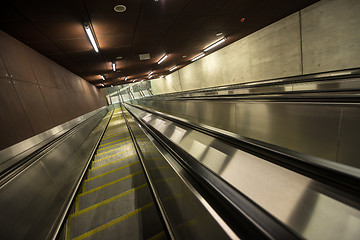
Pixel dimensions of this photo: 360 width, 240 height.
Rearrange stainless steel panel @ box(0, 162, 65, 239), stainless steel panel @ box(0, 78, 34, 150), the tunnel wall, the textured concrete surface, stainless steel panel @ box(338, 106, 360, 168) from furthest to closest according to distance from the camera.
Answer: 1. the textured concrete surface
2. the tunnel wall
3. stainless steel panel @ box(0, 78, 34, 150)
4. stainless steel panel @ box(338, 106, 360, 168)
5. stainless steel panel @ box(0, 162, 65, 239)

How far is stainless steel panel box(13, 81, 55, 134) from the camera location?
388 centimetres

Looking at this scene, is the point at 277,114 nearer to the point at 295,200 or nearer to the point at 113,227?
the point at 295,200

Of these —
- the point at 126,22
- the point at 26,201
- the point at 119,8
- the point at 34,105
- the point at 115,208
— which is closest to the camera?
the point at 26,201

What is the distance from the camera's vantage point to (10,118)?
10.8ft

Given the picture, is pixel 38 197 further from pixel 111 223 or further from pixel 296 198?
pixel 296 198

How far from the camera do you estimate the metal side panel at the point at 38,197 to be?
4.41 feet

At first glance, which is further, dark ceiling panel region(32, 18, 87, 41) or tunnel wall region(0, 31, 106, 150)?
dark ceiling panel region(32, 18, 87, 41)

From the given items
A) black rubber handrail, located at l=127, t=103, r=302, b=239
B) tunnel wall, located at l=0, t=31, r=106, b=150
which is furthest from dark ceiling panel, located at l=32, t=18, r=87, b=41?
black rubber handrail, located at l=127, t=103, r=302, b=239

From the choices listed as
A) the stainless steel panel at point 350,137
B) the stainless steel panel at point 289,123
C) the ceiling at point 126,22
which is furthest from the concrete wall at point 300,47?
the stainless steel panel at point 350,137

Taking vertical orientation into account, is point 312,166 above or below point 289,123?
above

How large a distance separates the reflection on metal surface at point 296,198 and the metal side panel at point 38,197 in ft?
6.16

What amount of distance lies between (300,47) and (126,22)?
22.7 feet

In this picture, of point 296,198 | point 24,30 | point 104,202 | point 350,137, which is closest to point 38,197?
point 104,202

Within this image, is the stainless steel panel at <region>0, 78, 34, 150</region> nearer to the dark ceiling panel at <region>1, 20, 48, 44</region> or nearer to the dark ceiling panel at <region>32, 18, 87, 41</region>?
the dark ceiling panel at <region>1, 20, 48, 44</region>
